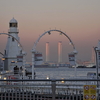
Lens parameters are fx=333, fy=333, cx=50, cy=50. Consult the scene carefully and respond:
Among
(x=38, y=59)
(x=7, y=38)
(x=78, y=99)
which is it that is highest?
(x=7, y=38)

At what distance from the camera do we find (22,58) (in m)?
46.2

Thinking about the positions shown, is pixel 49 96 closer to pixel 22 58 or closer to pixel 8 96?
pixel 8 96

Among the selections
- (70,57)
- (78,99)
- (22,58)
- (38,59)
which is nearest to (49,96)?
(78,99)

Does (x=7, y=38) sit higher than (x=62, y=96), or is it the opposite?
(x=7, y=38)

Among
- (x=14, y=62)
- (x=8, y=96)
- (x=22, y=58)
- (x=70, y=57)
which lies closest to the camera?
(x=8, y=96)

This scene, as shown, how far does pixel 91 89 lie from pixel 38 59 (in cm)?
2748

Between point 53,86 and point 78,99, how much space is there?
1390 mm

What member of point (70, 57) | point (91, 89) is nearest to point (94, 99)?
point (91, 89)

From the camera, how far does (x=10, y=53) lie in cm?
8200

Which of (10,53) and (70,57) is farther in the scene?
(10,53)

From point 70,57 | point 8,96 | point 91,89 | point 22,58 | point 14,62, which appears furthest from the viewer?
point 14,62

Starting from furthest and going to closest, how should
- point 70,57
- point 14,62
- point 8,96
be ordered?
point 14,62 < point 70,57 < point 8,96

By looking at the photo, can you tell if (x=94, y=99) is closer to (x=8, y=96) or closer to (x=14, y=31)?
(x=8, y=96)

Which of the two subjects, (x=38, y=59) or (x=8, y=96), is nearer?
(x=8, y=96)
